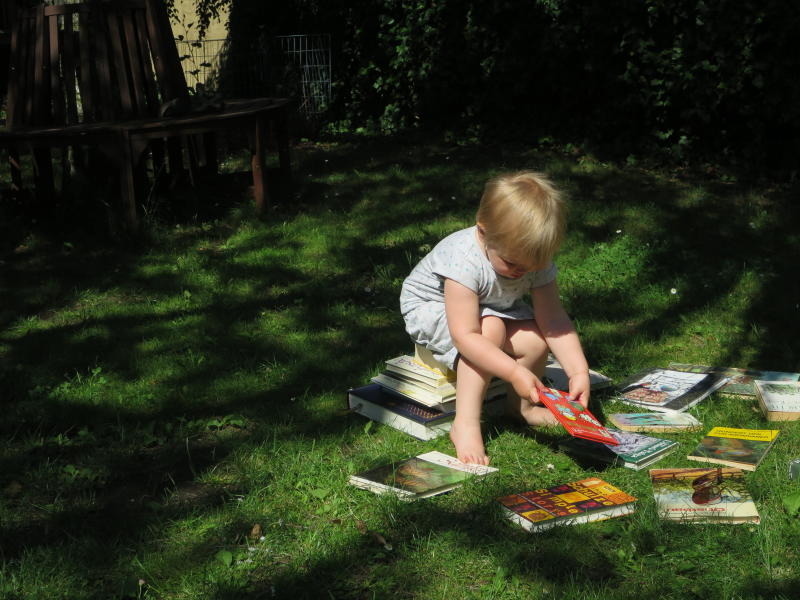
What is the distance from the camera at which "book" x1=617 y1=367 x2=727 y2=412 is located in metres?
3.41

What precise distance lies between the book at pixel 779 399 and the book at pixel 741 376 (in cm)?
5

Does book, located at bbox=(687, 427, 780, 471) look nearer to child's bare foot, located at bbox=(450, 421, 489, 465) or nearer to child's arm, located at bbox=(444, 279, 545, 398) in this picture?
child's arm, located at bbox=(444, 279, 545, 398)

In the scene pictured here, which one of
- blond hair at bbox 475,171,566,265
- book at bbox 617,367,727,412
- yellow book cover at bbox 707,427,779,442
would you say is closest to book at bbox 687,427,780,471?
yellow book cover at bbox 707,427,779,442

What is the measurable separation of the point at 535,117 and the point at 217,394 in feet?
19.3

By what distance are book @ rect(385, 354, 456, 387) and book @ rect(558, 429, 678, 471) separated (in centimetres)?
52

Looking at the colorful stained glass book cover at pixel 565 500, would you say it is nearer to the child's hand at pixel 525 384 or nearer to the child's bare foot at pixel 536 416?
the child's hand at pixel 525 384

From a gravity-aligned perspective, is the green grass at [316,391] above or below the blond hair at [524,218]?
below

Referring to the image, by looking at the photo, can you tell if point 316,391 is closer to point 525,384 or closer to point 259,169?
point 525,384

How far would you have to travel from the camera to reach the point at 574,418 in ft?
9.25

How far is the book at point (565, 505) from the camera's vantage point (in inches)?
100

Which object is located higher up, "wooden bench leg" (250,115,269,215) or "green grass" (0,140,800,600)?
"wooden bench leg" (250,115,269,215)

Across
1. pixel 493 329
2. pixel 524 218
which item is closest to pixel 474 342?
pixel 493 329

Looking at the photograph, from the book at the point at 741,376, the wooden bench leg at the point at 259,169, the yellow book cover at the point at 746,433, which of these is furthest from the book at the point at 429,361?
the wooden bench leg at the point at 259,169

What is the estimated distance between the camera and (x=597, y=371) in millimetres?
3881
